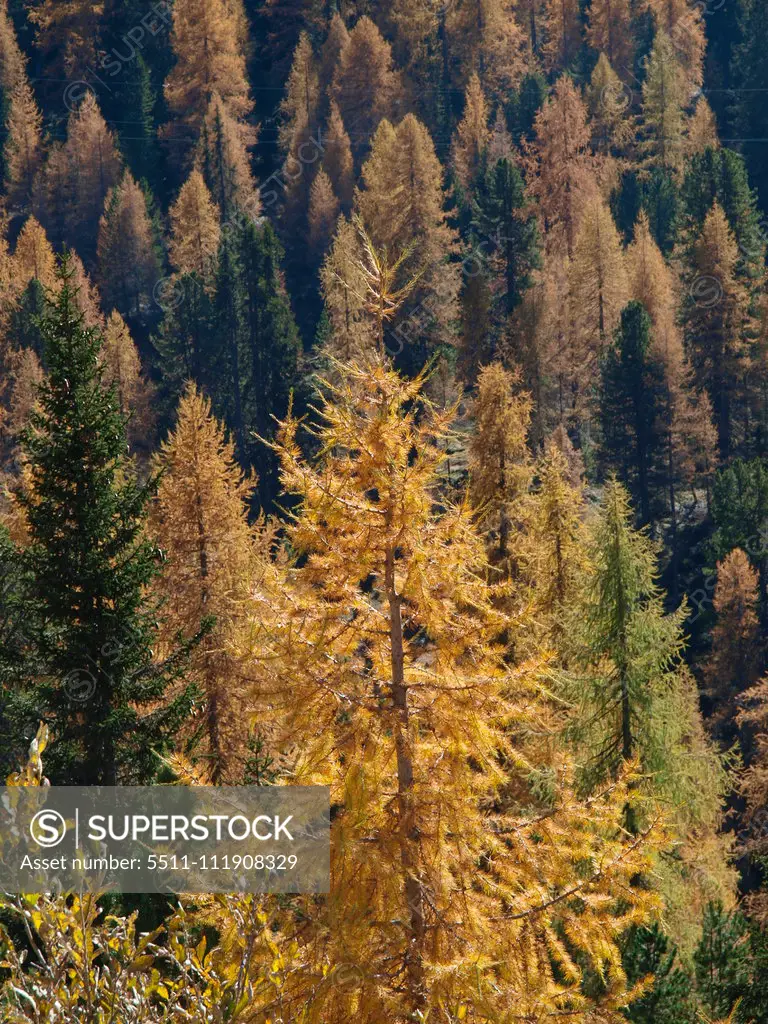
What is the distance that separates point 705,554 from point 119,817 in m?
37.7

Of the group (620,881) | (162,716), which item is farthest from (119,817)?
(620,881)

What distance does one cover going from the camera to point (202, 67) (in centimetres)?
8900

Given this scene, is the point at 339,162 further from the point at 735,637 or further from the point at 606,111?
the point at 735,637

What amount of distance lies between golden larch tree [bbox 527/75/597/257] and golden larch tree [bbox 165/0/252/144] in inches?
1050

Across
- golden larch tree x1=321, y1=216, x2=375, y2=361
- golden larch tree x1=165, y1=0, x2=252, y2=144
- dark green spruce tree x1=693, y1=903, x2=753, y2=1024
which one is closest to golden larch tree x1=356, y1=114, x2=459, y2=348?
golden larch tree x1=321, y1=216, x2=375, y2=361

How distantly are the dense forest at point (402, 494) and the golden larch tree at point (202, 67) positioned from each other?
34 centimetres

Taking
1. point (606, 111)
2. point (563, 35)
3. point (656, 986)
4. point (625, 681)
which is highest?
point (563, 35)

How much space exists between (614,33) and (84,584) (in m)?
93.3

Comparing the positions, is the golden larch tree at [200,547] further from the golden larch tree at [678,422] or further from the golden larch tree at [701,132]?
the golden larch tree at [701,132]

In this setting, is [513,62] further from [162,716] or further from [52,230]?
[162,716]

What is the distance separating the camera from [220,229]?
2970 inches

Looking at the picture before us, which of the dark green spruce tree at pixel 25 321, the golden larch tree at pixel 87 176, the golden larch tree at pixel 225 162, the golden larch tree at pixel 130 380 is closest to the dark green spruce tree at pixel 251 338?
the golden larch tree at pixel 130 380

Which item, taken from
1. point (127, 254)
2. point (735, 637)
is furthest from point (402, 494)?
point (127, 254)

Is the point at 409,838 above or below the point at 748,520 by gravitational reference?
below
